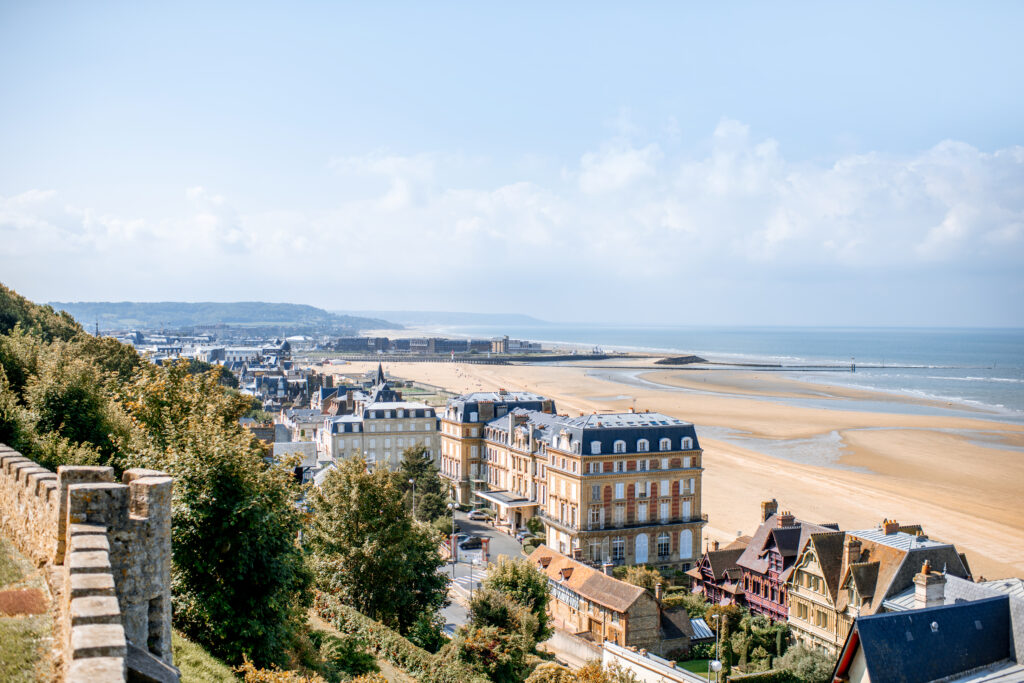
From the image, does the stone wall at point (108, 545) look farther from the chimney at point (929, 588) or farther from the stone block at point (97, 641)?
the chimney at point (929, 588)

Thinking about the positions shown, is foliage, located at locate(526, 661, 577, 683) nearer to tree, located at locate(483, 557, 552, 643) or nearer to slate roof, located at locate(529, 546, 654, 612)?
tree, located at locate(483, 557, 552, 643)

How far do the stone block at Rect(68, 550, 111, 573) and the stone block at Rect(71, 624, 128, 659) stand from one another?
1.51m

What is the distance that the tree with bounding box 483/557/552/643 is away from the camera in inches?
1176

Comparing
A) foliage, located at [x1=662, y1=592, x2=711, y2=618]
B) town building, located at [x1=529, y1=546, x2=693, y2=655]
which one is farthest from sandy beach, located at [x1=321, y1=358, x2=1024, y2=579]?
town building, located at [x1=529, y1=546, x2=693, y2=655]

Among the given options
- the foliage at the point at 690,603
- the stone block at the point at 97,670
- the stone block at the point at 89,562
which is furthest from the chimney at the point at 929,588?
the stone block at the point at 97,670

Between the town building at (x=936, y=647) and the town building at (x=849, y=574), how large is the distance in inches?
262

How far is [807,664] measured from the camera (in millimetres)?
27484

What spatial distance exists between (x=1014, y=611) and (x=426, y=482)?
36.1 m

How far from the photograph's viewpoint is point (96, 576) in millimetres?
8617

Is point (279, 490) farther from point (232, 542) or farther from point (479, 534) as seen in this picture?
point (479, 534)

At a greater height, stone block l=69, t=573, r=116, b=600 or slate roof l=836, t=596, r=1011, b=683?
stone block l=69, t=573, r=116, b=600

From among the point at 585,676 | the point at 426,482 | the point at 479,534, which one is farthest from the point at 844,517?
the point at 585,676

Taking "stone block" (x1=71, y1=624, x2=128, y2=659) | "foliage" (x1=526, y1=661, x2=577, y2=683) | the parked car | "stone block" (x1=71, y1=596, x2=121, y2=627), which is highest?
"stone block" (x1=71, y1=596, x2=121, y2=627)

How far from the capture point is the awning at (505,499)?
53.1 metres
